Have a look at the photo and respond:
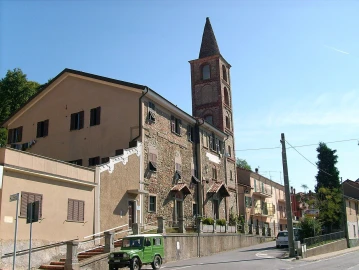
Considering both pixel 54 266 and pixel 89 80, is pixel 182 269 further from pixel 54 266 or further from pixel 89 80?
pixel 89 80

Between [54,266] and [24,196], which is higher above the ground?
[24,196]

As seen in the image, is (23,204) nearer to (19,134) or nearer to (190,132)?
(19,134)

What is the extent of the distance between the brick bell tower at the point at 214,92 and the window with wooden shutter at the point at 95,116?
55.8ft

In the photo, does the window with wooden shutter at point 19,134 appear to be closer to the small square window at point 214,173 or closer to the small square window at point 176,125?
the small square window at point 176,125

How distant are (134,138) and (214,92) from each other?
19074 millimetres

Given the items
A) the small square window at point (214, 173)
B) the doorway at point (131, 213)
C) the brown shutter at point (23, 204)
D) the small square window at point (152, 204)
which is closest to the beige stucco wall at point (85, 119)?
the small square window at point (152, 204)

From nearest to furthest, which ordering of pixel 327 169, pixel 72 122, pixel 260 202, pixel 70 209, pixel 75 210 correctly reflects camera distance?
Result: pixel 70 209, pixel 75 210, pixel 72 122, pixel 327 169, pixel 260 202

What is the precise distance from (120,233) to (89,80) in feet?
42.0

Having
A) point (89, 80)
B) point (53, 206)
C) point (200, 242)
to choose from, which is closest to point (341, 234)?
point (200, 242)

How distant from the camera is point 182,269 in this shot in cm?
1952

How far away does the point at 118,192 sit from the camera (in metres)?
24.3

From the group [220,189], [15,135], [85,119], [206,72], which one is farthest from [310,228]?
[15,135]

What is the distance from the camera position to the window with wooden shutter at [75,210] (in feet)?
68.0

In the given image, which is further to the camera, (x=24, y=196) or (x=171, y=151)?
(x=171, y=151)
